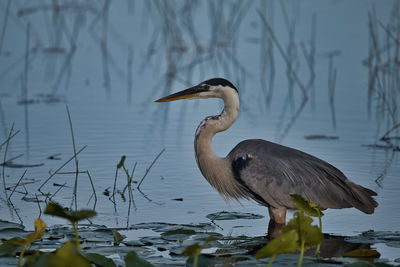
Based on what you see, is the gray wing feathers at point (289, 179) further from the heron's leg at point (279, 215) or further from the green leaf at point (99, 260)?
the green leaf at point (99, 260)

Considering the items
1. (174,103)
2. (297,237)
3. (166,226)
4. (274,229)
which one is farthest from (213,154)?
(174,103)

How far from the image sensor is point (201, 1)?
15875mm

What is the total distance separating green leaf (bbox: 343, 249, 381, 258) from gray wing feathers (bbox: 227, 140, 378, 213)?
1073 mm

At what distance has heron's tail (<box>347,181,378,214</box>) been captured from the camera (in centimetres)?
638

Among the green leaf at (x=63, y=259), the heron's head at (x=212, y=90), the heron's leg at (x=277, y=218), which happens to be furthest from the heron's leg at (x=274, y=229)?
the green leaf at (x=63, y=259)

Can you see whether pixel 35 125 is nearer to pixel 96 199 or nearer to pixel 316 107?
pixel 96 199

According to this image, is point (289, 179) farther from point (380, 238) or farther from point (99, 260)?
point (99, 260)

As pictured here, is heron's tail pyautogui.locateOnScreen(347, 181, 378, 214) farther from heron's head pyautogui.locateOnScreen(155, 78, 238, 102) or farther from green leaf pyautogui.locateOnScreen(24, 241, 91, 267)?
green leaf pyautogui.locateOnScreen(24, 241, 91, 267)

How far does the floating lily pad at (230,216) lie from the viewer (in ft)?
21.3

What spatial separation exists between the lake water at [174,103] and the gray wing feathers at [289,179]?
0.23 m

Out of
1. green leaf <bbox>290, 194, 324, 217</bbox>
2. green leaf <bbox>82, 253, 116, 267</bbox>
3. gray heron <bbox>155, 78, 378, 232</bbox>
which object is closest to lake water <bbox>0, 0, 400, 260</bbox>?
gray heron <bbox>155, 78, 378, 232</bbox>

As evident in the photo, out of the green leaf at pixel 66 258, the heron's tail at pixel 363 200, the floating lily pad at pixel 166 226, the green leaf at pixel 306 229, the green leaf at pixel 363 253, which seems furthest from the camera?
the heron's tail at pixel 363 200

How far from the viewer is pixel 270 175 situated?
6.56 meters

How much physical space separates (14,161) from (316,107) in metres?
4.52
